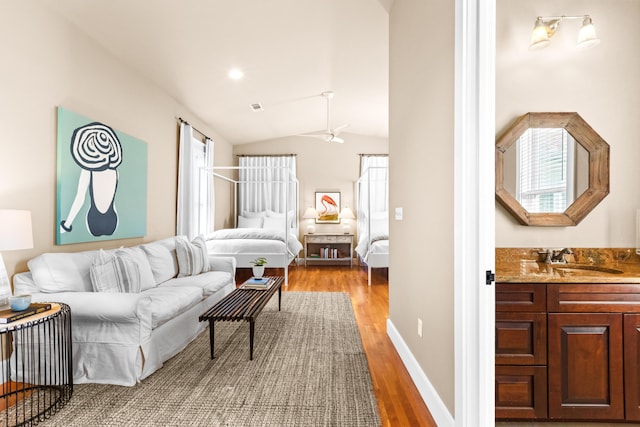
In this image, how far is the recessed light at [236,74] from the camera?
4.03m

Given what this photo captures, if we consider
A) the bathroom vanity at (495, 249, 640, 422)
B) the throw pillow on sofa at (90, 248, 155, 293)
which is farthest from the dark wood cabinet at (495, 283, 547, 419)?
the throw pillow on sofa at (90, 248, 155, 293)

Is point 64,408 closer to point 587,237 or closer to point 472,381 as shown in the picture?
point 472,381

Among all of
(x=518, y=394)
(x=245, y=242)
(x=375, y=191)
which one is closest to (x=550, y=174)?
(x=518, y=394)

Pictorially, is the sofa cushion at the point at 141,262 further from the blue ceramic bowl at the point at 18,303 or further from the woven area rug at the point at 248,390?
the blue ceramic bowl at the point at 18,303

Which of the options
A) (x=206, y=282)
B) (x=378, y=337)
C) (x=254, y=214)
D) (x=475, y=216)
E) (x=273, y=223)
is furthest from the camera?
(x=254, y=214)

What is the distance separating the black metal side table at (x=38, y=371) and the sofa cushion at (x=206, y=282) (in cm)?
121

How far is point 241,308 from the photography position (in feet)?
8.95

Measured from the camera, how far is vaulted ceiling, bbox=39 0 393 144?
2824mm

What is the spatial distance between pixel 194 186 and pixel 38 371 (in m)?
3.45

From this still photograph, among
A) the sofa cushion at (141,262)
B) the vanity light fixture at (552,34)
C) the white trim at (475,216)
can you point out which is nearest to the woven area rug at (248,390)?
the white trim at (475,216)

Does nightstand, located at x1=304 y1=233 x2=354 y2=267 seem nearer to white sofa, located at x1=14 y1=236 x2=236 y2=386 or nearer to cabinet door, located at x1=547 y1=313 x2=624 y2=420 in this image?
white sofa, located at x1=14 y1=236 x2=236 y2=386

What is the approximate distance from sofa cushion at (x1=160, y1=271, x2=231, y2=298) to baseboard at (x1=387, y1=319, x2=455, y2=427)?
193cm

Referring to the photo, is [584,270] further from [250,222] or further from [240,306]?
[250,222]

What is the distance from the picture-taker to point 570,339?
1.69 meters
